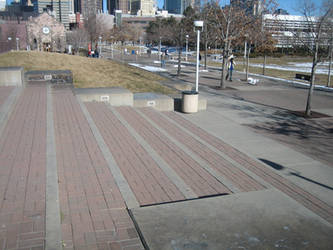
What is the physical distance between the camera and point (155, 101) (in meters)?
13.1

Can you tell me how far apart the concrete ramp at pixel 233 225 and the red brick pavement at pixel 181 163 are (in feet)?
1.87

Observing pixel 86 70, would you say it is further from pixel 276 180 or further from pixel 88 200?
pixel 88 200

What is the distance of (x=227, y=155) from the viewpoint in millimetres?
7855

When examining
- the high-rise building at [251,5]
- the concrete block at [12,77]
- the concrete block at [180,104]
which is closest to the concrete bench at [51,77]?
the concrete block at [12,77]

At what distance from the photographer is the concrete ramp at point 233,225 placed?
4.00m

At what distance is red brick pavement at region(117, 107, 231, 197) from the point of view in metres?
5.82

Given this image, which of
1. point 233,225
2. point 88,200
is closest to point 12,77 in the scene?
point 88,200

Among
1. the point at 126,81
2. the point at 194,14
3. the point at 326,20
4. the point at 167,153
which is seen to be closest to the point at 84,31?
the point at 194,14

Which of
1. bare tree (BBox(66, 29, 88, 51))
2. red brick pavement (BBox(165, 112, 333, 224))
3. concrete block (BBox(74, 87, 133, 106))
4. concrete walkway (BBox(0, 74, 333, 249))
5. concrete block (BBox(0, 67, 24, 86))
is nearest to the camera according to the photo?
concrete walkway (BBox(0, 74, 333, 249))

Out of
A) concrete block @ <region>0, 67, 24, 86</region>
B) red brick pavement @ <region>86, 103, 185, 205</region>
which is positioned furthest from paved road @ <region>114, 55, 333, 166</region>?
concrete block @ <region>0, 67, 24, 86</region>

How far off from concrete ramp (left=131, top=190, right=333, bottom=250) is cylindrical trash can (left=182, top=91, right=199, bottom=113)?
7.96 metres

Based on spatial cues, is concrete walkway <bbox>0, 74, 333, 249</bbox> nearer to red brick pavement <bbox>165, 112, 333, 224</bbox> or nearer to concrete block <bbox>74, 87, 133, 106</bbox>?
red brick pavement <bbox>165, 112, 333, 224</bbox>

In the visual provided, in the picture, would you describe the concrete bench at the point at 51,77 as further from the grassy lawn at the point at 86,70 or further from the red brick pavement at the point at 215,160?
the red brick pavement at the point at 215,160

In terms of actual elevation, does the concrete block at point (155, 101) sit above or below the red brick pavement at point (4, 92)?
below
